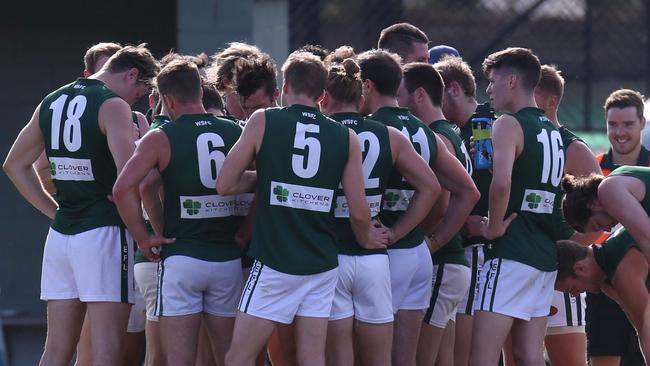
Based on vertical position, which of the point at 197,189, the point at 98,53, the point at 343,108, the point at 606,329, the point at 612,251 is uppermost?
the point at 98,53

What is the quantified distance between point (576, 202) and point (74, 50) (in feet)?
18.5

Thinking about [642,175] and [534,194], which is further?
[534,194]

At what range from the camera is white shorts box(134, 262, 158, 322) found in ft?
21.1

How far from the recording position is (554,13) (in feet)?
37.0

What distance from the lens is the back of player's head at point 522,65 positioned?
20.6ft

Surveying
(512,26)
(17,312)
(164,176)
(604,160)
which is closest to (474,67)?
(512,26)

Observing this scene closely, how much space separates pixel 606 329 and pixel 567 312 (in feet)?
2.30

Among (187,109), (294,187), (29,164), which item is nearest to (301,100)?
(294,187)

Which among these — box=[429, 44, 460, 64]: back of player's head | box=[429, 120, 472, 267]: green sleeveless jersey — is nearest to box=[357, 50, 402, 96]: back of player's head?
box=[429, 120, 472, 267]: green sleeveless jersey

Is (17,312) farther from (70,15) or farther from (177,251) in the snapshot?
(177,251)

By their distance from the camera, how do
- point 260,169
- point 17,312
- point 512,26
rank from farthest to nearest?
point 512,26, point 17,312, point 260,169

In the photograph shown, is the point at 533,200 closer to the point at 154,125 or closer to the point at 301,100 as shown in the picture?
the point at 301,100

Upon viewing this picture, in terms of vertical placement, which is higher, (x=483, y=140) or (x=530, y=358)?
(x=483, y=140)

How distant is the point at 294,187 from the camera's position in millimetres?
5684
